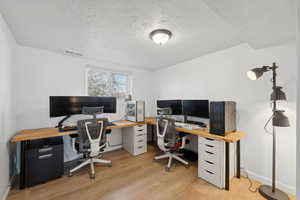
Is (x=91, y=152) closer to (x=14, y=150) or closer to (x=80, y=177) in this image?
(x=80, y=177)

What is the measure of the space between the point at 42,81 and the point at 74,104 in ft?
2.44

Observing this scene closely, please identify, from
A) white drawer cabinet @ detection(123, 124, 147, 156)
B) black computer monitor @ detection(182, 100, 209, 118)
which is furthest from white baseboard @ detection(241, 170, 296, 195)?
white drawer cabinet @ detection(123, 124, 147, 156)

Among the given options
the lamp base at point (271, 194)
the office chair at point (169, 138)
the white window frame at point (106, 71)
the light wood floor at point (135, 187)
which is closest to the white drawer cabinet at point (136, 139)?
the light wood floor at point (135, 187)

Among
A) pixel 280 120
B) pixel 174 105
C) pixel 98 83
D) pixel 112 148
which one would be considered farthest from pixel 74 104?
pixel 280 120

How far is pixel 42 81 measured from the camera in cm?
232

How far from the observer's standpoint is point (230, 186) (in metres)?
1.80

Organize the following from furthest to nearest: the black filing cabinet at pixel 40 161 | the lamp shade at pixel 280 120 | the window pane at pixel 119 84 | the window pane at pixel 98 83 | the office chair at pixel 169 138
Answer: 1. the window pane at pixel 119 84
2. the window pane at pixel 98 83
3. the office chair at pixel 169 138
4. the black filing cabinet at pixel 40 161
5. the lamp shade at pixel 280 120

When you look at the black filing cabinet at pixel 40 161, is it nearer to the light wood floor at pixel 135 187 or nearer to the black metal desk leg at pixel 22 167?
the black metal desk leg at pixel 22 167

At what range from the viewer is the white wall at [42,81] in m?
2.13

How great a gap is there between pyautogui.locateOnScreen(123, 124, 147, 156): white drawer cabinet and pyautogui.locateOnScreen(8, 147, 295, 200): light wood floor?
1.84ft

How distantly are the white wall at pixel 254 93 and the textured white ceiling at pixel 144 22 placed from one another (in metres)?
0.22

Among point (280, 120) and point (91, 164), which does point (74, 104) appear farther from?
point (280, 120)

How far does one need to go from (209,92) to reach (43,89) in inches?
132

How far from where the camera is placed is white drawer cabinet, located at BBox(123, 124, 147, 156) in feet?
9.32
